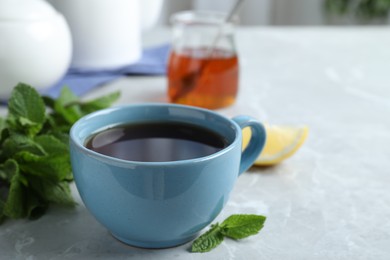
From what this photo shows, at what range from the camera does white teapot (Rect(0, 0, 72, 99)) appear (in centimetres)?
78

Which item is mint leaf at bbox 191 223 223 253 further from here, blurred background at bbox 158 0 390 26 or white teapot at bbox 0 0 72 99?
blurred background at bbox 158 0 390 26

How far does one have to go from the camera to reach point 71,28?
3.02 ft

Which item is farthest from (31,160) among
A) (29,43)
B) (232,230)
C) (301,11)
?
(301,11)

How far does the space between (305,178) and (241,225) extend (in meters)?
0.15

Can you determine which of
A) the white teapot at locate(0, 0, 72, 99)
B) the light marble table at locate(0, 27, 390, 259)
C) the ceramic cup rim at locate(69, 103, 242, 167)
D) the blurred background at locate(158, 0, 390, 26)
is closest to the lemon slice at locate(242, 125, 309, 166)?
the light marble table at locate(0, 27, 390, 259)

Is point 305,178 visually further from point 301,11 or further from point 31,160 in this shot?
point 301,11

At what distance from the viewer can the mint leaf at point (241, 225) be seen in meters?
0.51

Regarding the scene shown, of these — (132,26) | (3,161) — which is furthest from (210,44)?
(3,161)

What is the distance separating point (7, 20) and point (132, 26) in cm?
24

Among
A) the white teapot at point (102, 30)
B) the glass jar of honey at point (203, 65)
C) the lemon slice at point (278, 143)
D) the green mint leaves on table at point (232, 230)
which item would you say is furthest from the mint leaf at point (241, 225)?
the white teapot at point (102, 30)

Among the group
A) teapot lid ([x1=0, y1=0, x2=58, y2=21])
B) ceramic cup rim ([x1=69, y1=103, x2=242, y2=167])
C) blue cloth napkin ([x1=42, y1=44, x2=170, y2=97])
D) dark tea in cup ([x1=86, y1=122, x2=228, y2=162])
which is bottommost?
A: blue cloth napkin ([x1=42, y1=44, x2=170, y2=97])

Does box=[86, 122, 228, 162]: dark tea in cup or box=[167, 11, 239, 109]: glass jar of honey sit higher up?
box=[86, 122, 228, 162]: dark tea in cup

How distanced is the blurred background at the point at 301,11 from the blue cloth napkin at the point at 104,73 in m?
1.16

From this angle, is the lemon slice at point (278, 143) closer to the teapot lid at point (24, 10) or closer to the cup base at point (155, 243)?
the cup base at point (155, 243)
